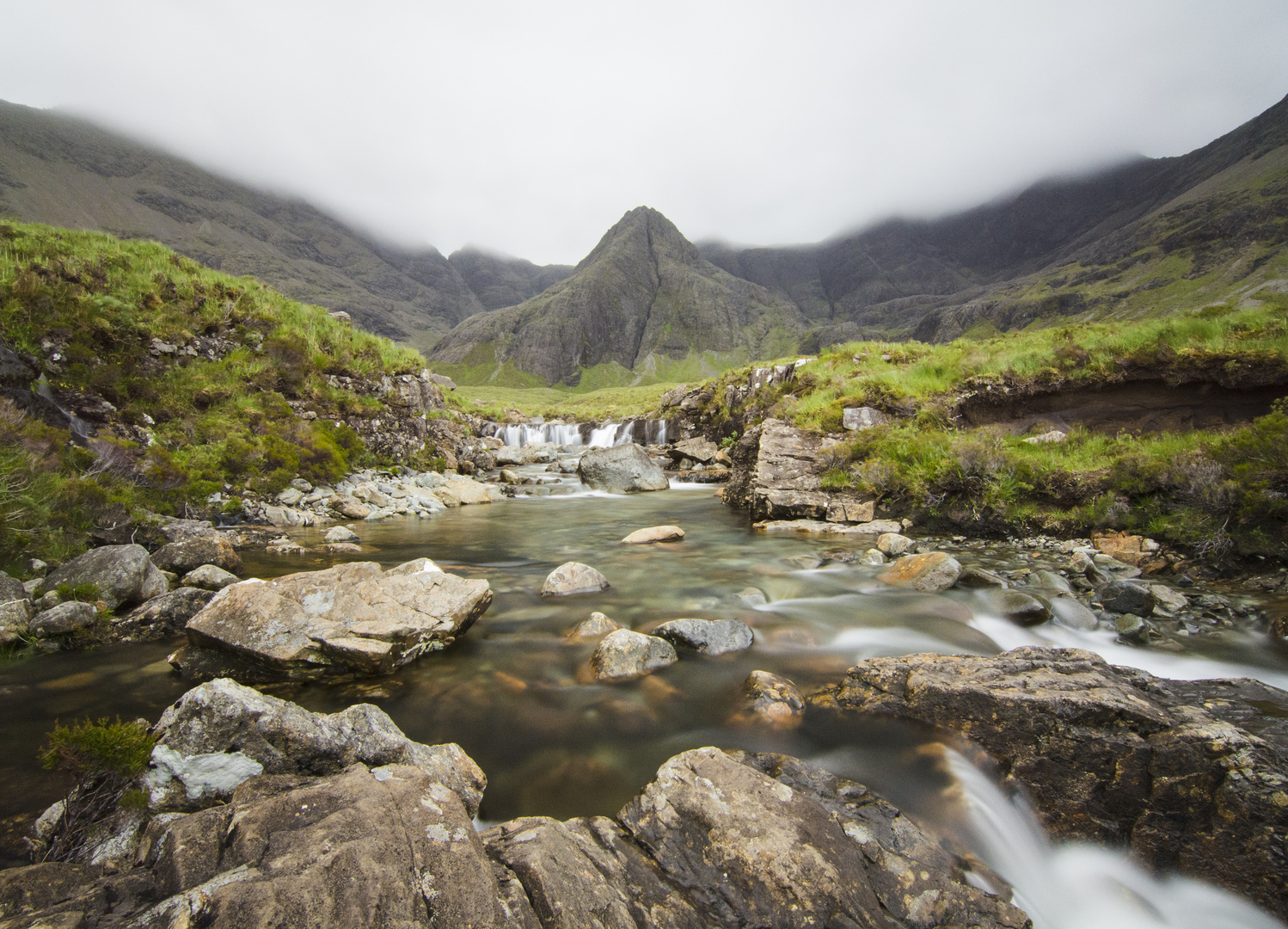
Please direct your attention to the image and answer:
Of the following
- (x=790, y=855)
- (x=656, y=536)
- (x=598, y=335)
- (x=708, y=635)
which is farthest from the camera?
(x=598, y=335)

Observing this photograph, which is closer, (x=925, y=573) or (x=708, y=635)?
(x=708, y=635)

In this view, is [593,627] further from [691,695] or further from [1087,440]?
[1087,440]

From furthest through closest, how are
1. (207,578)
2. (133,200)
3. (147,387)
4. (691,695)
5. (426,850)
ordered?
1. (133,200)
2. (147,387)
3. (207,578)
4. (691,695)
5. (426,850)

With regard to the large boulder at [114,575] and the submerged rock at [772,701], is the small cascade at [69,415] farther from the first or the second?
the submerged rock at [772,701]

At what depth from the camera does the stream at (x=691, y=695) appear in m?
3.26

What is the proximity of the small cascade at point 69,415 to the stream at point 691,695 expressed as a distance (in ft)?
15.2

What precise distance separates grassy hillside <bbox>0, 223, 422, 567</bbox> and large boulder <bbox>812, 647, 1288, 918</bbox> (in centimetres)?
1125

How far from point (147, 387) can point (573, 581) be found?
12.3 meters

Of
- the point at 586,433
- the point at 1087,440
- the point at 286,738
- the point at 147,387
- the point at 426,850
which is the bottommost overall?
the point at 586,433

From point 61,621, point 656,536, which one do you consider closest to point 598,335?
point 656,536

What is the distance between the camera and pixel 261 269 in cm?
17212

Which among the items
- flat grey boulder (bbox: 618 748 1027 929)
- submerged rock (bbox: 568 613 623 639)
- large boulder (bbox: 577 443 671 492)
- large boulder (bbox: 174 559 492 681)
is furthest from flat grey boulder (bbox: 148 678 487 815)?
large boulder (bbox: 577 443 671 492)

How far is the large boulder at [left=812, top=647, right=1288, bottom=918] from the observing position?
2.86m

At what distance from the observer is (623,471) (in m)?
21.6
